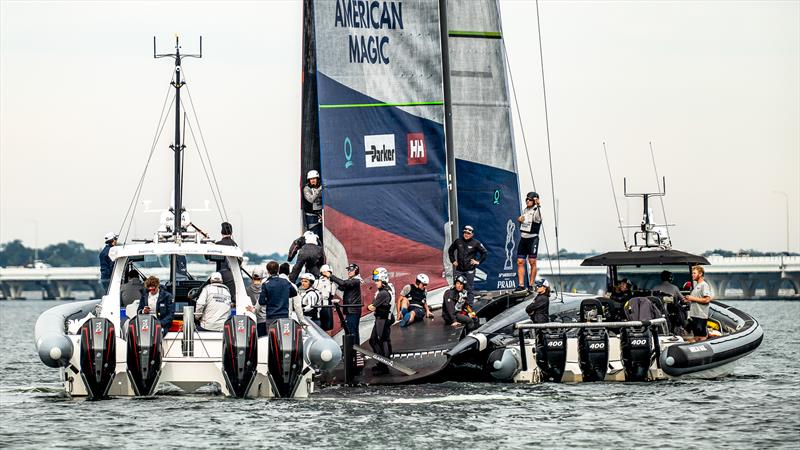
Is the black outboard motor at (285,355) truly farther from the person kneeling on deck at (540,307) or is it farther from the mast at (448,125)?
the mast at (448,125)

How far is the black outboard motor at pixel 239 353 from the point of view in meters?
20.4

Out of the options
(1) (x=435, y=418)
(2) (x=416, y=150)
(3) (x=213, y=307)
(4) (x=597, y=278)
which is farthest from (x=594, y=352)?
(4) (x=597, y=278)

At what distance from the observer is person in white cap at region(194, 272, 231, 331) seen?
2156 cm

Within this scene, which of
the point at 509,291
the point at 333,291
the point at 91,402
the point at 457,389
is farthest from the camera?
the point at 509,291

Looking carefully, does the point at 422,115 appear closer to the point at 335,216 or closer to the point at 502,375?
the point at 335,216

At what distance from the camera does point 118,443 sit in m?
17.6

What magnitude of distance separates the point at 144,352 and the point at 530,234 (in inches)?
408

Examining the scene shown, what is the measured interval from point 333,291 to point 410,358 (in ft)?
6.17

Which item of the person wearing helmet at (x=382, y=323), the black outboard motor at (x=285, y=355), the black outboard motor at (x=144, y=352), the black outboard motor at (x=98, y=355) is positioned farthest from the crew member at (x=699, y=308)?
the black outboard motor at (x=98, y=355)

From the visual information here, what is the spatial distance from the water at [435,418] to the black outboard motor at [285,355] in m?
0.37

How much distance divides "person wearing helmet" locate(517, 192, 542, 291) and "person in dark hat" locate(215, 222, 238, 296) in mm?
6410

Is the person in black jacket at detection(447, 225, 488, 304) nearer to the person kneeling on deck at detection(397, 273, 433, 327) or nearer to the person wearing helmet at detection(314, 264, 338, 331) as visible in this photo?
the person kneeling on deck at detection(397, 273, 433, 327)

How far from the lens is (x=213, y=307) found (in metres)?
21.6

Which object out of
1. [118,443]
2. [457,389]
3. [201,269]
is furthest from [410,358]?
[201,269]
